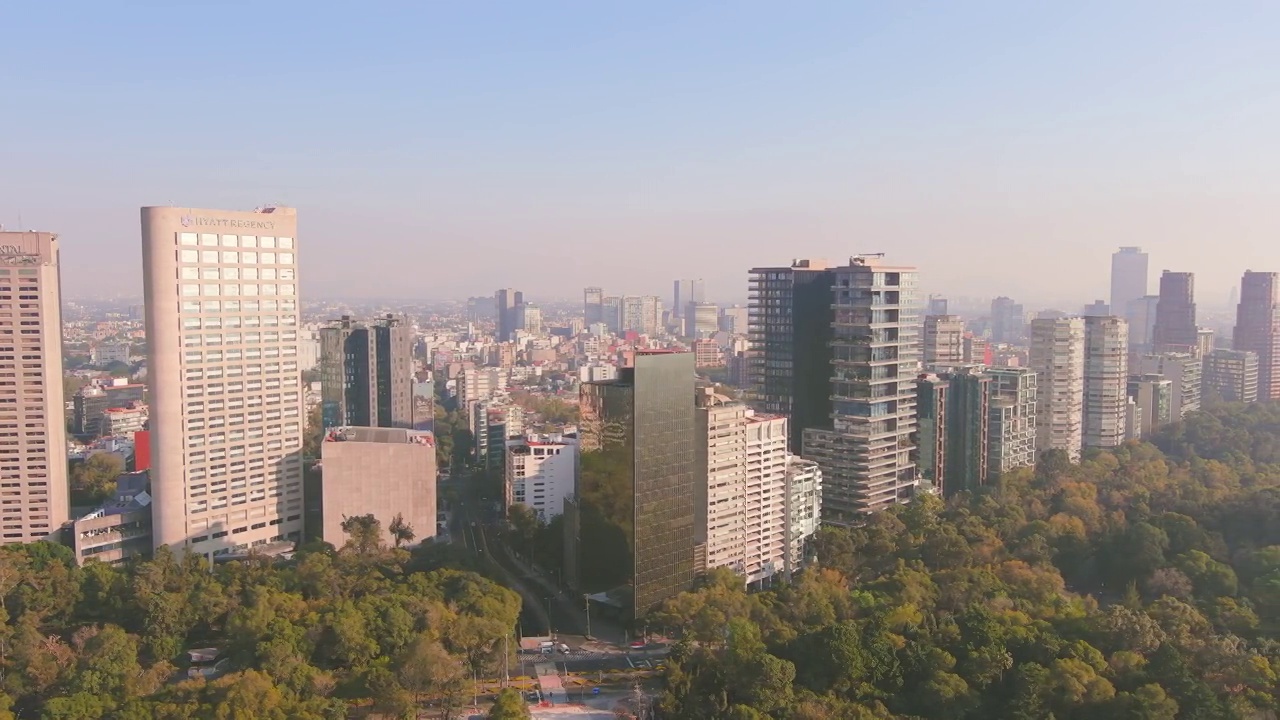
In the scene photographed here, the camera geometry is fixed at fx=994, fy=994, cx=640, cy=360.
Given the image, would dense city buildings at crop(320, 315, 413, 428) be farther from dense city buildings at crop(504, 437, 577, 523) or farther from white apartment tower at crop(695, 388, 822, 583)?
white apartment tower at crop(695, 388, 822, 583)

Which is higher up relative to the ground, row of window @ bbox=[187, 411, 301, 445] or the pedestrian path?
row of window @ bbox=[187, 411, 301, 445]

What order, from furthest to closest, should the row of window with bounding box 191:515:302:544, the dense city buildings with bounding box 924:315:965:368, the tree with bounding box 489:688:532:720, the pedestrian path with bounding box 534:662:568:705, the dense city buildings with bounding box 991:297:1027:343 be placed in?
the dense city buildings with bounding box 991:297:1027:343 < the dense city buildings with bounding box 924:315:965:368 < the row of window with bounding box 191:515:302:544 < the pedestrian path with bounding box 534:662:568:705 < the tree with bounding box 489:688:532:720

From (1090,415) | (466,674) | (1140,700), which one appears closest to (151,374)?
(466,674)

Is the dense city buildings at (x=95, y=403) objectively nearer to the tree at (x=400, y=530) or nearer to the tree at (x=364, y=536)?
the tree at (x=400, y=530)

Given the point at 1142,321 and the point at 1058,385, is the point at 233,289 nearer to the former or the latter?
the point at 1058,385

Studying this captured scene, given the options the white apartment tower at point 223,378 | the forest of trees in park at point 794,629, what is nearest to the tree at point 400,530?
the forest of trees in park at point 794,629

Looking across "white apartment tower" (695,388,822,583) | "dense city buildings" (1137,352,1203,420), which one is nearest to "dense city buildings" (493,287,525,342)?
"dense city buildings" (1137,352,1203,420)

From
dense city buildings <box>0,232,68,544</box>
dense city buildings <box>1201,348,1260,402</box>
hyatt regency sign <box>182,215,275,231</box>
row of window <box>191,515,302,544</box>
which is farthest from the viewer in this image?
dense city buildings <box>1201,348,1260,402</box>
